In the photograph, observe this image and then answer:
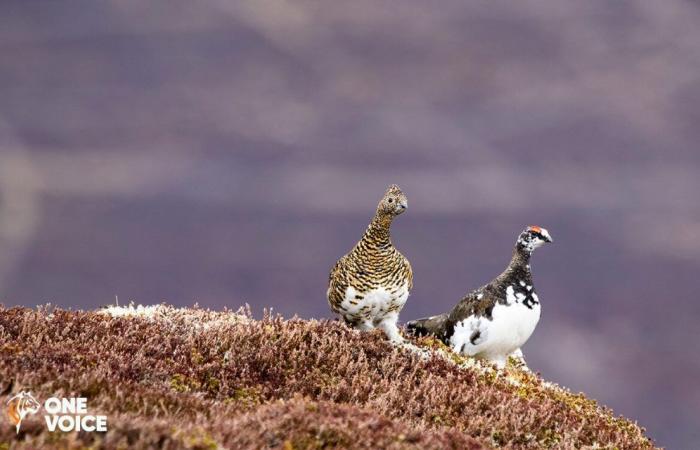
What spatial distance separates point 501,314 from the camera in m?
13.5

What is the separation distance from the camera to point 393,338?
38.6 feet

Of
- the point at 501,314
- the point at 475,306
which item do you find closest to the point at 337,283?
the point at 475,306

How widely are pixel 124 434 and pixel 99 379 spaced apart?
179 centimetres

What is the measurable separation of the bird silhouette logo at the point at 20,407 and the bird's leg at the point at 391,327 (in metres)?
6.50

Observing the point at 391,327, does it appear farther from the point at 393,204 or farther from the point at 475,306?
the point at 475,306

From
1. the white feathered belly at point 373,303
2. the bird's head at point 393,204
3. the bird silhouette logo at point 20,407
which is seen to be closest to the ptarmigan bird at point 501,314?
the white feathered belly at point 373,303

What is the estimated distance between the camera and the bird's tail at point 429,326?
14.5m

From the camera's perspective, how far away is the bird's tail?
14484 millimetres

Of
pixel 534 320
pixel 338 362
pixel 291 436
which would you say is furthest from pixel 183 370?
pixel 534 320

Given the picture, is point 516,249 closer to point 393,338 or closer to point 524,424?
point 393,338

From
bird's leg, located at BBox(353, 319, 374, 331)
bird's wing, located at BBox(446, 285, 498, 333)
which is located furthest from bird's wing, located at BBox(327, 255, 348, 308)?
bird's wing, located at BBox(446, 285, 498, 333)

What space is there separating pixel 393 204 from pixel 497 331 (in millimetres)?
3429

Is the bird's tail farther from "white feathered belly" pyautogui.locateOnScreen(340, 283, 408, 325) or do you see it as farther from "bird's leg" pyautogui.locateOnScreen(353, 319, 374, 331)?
"white feathered belly" pyautogui.locateOnScreen(340, 283, 408, 325)

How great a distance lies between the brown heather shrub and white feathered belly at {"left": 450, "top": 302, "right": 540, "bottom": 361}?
847 mm
